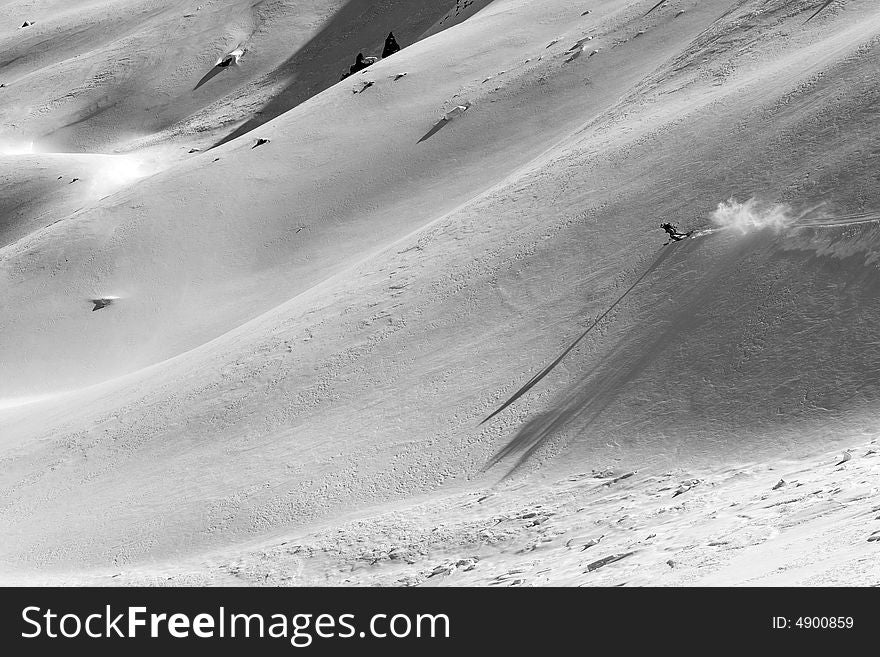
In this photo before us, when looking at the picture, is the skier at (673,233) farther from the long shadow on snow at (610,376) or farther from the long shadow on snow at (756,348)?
the long shadow on snow at (610,376)

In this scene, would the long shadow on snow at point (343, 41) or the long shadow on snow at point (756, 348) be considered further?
the long shadow on snow at point (343, 41)

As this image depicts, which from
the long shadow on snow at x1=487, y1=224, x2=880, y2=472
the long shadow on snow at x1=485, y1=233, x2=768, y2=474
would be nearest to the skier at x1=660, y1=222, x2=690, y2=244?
the long shadow on snow at x1=487, y1=224, x2=880, y2=472

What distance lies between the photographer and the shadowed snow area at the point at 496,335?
1536cm

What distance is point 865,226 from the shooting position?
19141 mm

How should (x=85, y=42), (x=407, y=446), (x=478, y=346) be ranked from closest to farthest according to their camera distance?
1. (x=407, y=446)
2. (x=478, y=346)
3. (x=85, y=42)

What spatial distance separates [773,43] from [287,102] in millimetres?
40041

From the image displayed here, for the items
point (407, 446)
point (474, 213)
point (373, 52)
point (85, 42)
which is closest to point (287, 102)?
point (373, 52)

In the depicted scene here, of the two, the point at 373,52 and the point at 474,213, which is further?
the point at 373,52

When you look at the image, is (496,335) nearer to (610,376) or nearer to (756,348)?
(610,376)

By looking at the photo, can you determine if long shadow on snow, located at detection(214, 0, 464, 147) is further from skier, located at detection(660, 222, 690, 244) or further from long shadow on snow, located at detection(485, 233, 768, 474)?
long shadow on snow, located at detection(485, 233, 768, 474)

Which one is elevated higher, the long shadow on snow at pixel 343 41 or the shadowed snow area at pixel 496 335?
the long shadow on snow at pixel 343 41

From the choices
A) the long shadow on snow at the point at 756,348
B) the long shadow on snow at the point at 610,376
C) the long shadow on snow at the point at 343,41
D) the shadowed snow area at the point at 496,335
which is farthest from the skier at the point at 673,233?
the long shadow on snow at the point at 343,41

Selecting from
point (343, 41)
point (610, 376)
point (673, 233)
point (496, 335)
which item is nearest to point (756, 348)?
point (610, 376)

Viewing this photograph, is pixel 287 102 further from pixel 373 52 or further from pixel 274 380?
pixel 274 380
